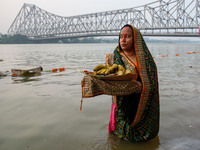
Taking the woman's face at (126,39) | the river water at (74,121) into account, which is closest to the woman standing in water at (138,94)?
the woman's face at (126,39)

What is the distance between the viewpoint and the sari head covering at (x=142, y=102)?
215cm

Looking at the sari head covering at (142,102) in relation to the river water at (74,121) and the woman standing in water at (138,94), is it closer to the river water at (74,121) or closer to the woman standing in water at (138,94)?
the woman standing in water at (138,94)

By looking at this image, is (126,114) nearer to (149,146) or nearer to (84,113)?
(149,146)

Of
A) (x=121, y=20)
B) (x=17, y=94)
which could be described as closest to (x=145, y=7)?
(x=121, y=20)

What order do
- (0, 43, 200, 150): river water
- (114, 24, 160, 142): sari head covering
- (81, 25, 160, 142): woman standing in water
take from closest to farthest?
(81, 25, 160, 142): woman standing in water, (114, 24, 160, 142): sari head covering, (0, 43, 200, 150): river water

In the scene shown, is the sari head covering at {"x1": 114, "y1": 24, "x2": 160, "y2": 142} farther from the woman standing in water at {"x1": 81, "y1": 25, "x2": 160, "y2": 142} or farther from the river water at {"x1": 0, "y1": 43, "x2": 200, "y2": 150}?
the river water at {"x1": 0, "y1": 43, "x2": 200, "y2": 150}

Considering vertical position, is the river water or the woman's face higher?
the woman's face

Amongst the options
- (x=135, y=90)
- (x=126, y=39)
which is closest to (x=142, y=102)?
(x=135, y=90)

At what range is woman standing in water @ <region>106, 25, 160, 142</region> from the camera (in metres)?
2.16

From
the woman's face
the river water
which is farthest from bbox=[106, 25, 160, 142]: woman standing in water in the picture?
the river water

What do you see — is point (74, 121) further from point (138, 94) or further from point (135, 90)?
point (135, 90)

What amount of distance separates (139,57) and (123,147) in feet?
3.72

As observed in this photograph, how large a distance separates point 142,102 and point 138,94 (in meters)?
0.10

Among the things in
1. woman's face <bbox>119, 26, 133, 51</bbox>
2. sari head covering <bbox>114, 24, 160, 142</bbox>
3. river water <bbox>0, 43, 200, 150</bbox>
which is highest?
woman's face <bbox>119, 26, 133, 51</bbox>
